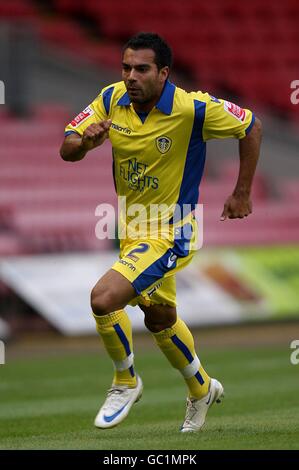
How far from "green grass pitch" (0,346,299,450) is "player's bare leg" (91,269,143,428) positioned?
0.19 metres

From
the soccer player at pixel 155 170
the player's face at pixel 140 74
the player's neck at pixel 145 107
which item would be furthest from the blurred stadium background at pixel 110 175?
the player's face at pixel 140 74

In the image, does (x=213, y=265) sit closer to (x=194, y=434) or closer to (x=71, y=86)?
(x=71, y=86)

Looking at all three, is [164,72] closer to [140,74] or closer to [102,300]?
[140,74]

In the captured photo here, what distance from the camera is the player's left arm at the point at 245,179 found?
7727 mm

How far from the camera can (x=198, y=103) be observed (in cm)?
778

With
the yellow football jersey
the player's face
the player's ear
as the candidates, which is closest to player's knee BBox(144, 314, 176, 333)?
the yellow football jersey

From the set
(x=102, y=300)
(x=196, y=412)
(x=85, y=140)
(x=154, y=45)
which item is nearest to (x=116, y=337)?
(x=102, y=300)

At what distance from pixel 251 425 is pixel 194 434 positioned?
0.56 m

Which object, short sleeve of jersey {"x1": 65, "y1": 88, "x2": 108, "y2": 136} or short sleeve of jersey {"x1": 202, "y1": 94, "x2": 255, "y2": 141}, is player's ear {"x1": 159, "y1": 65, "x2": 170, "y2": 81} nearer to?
short sleeve of jersey {"x1": 202, "y1": 94, "x2": 255, "y2": 141}

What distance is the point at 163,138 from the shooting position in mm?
7734

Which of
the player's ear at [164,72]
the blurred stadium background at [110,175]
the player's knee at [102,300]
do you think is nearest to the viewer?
the player's knee at [102,300]

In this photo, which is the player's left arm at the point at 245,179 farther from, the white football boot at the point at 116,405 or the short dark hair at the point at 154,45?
the white football boot at the point at 116,405

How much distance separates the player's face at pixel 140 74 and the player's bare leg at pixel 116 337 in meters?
1.15
